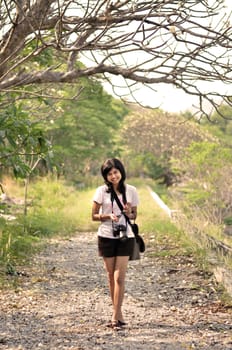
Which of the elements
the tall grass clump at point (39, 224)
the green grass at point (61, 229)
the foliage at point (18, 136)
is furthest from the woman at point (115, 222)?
the green grass at point (61, 229)

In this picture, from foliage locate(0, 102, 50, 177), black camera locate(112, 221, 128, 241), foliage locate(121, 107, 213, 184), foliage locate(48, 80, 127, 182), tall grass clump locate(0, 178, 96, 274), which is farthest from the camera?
foliage locate(121, 107, 213, 184)

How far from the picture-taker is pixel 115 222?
6.80 m

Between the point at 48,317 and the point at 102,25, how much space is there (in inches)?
120

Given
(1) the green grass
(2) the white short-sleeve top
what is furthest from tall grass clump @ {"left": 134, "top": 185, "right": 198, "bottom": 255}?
(2) the white short-sleeve top

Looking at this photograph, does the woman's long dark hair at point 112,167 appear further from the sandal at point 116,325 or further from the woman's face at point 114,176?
the sandal at point 116,325

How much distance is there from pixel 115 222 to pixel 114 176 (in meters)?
0.42

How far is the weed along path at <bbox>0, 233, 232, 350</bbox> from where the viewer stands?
21.5ft

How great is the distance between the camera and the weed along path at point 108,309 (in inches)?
258

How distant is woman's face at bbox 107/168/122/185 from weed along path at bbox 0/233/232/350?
1.41m

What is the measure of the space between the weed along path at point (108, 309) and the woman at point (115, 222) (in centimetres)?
51

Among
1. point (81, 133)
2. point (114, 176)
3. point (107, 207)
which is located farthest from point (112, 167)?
point (81, 133)

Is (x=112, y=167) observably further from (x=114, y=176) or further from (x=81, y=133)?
(x=81, y=133)

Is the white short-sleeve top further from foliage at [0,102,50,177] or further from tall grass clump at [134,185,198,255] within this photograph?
tall grass clump at [134,185,198,255]

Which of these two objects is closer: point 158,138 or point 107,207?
point 107,207
